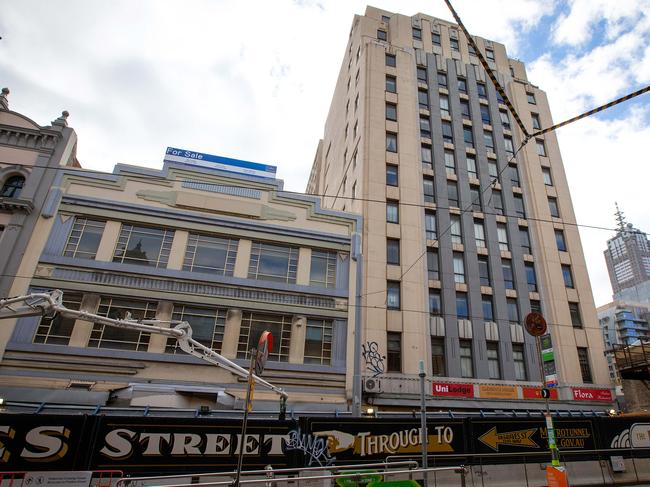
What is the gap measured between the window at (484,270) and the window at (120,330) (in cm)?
2048

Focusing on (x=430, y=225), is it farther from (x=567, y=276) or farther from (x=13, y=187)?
(x=13, y=187)

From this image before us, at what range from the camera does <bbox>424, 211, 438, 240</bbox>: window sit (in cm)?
2782

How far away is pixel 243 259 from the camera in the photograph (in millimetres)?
22672

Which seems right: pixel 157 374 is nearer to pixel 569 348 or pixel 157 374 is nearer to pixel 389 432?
pixel 389 432

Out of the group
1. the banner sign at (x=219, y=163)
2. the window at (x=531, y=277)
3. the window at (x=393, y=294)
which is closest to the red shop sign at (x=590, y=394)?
the window at (x=531, y=277)

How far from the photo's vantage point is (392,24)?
3731cm

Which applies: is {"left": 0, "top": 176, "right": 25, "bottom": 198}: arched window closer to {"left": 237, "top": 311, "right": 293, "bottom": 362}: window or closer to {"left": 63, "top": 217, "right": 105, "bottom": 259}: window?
{"left": 63, "top": 217, "right": 105, "bottom": 259}: window

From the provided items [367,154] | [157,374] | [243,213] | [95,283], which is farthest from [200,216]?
[367,154]

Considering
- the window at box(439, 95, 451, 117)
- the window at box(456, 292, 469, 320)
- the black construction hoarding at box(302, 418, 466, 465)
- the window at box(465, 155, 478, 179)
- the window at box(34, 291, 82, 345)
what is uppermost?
Answer: the window at box(439, 95, 451, 117)

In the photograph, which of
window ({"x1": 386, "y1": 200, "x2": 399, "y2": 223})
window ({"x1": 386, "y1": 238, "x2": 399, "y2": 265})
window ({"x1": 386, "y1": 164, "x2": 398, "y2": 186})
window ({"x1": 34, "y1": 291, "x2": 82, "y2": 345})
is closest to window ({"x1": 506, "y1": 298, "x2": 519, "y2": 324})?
window ({"x1": 386, "y1": 238, "x2": 399, "y2": 265})

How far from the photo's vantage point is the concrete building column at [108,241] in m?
20.8

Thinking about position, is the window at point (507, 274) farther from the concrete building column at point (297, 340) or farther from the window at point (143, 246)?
the window at point (143, 246)

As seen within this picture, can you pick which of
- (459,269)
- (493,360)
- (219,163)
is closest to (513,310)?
(493,360)

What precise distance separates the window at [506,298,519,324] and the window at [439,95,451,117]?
15.5 meters
